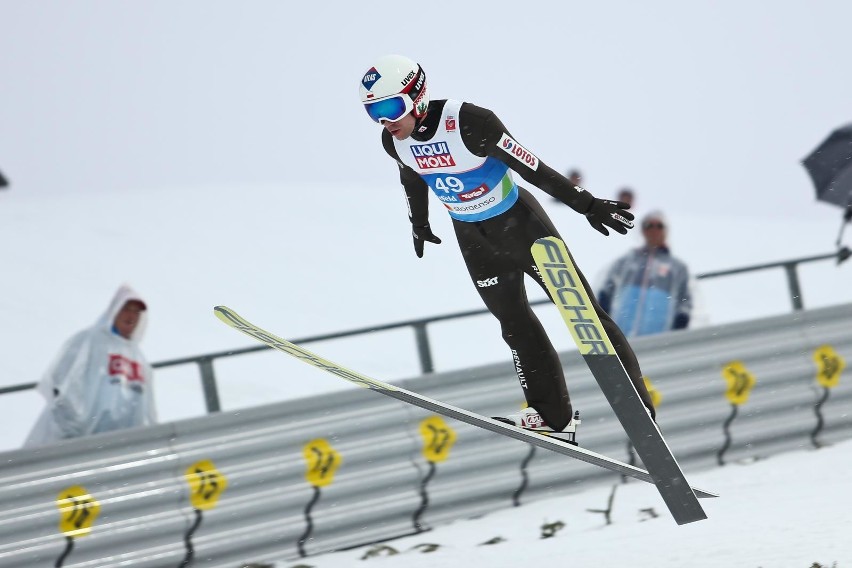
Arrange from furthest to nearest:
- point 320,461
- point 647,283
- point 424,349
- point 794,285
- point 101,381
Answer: point 794,285 → point 424,349 → point 647,283 → point 320,461 → point 101,381

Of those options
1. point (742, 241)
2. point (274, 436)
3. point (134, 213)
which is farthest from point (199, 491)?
point (134, 213)

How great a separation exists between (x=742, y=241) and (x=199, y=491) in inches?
1058

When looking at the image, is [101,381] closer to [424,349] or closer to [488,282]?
[424,349]

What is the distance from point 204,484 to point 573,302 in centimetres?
243

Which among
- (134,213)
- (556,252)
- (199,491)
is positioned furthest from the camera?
(134,213)

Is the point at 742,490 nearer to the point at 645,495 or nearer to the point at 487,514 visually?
the point at 645,495

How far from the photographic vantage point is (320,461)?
5691 millimetres

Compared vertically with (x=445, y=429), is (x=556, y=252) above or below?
above

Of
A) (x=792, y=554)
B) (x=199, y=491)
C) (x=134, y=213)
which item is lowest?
(x=792, y=554)

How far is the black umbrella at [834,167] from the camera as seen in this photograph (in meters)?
6.39

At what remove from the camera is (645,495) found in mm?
5879

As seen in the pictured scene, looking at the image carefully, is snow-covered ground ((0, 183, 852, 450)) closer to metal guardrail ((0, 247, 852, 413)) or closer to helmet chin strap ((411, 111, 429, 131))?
metal guardrail ((0, 247, 852, 413))

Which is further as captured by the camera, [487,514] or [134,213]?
[134,213]

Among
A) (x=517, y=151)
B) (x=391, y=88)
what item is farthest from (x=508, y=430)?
(x=391, y=88)
